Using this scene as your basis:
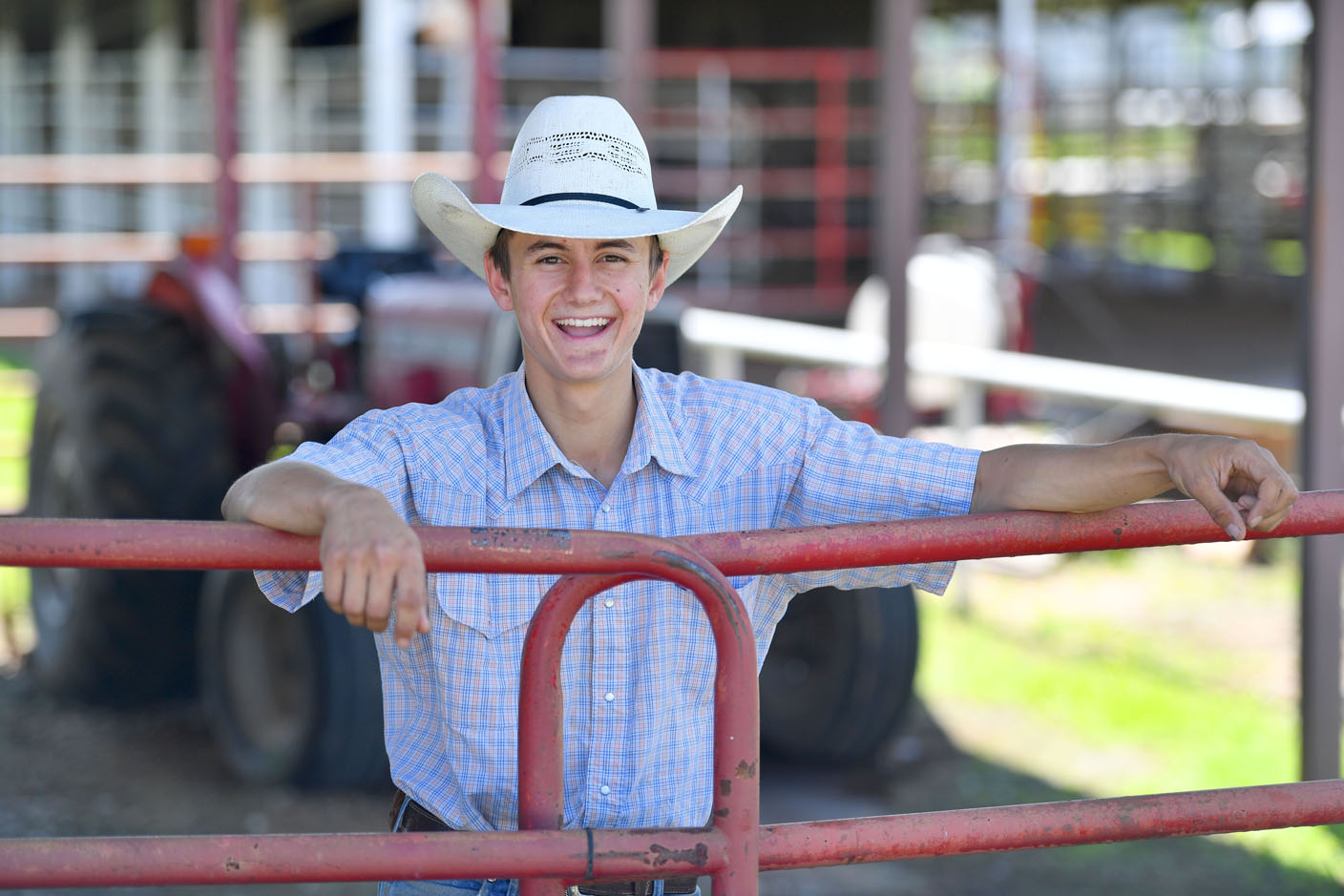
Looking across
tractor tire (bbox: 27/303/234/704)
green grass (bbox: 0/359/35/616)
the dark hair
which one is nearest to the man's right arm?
the dark hair

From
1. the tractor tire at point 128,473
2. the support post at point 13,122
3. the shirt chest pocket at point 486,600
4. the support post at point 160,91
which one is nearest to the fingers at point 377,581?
the shirt chest pocket at point 486,600

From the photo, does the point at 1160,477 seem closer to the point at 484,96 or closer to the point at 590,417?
the point at 590,417

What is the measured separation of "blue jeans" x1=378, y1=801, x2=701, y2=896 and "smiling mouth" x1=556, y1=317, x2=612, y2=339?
675 mm

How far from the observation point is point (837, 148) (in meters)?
16.4

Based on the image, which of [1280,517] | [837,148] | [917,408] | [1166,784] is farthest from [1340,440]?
[837,148]

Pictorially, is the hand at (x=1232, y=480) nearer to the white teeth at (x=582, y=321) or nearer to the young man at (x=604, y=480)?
the young man at (x=604, y=480)

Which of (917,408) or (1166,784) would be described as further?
(917,408)

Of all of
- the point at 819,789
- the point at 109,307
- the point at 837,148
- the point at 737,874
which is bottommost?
the point at 819,789

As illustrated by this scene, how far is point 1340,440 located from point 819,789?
191cm

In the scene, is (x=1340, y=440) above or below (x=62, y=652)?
above

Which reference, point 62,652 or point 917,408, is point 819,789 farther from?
point 917,408

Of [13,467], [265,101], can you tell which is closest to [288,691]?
[13,467]

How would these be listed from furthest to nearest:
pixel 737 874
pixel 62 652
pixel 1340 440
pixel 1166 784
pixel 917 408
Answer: pixel 917 408, pixel 62 652, pixel 1166 784, pixel 1340 440, pixel 737 874

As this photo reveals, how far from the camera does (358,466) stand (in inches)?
80.5
